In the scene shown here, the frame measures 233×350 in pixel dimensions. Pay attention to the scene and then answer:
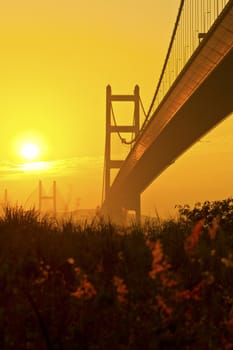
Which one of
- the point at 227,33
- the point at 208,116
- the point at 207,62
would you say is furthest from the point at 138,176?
the point at 227,33

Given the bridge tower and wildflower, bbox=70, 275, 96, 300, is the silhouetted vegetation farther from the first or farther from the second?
the bridge tower

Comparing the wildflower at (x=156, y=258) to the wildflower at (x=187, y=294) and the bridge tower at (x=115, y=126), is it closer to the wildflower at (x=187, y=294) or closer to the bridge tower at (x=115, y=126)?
the wildflower at (x=187, y=294)

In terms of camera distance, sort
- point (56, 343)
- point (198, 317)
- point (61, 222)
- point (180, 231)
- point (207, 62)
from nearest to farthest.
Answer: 1. point (56, 343)
2. point (198, 317)
3. point (180, 231)
4. point (61, 222)
5. point (207, 62)

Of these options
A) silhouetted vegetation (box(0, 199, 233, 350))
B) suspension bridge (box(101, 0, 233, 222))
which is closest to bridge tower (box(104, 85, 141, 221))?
suspension bridge (box(101, 0, 233, 222))

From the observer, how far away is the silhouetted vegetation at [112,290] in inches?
168

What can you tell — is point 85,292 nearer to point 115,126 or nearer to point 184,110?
point 184,110

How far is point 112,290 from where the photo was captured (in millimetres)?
5277

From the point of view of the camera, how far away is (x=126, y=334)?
437cm

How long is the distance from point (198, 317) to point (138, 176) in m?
36.4

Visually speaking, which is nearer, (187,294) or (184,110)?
(187,294)

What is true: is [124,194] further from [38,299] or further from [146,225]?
[38,299]

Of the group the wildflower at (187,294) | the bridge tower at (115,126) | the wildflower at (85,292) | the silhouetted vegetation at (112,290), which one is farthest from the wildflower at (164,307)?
the bridge tower at (115,126)

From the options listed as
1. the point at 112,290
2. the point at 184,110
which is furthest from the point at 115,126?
the point at 112,290

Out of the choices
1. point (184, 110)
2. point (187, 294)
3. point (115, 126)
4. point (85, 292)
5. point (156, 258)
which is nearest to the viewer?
point (156, 258)
